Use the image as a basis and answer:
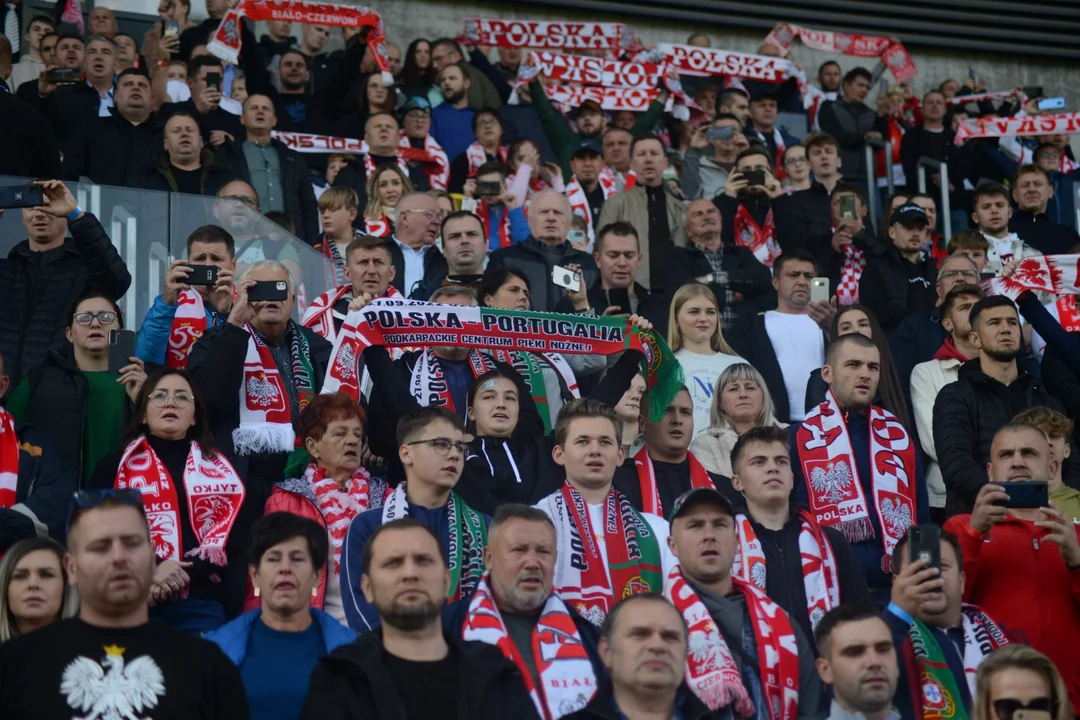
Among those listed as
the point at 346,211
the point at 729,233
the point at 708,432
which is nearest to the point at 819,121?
the point at 729,233

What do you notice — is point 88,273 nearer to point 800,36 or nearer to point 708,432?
point 708,432

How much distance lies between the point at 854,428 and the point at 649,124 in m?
6.52

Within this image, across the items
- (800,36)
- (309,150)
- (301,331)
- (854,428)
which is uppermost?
(800,36)

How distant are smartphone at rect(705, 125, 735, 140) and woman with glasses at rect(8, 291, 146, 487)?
7089 mm

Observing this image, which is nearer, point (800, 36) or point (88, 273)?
point (88, 273)

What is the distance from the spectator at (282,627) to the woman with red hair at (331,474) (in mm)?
805

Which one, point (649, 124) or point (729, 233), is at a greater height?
point (649, 124)

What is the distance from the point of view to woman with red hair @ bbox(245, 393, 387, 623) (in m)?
6.86

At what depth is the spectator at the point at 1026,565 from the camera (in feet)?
22.2

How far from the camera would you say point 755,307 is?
1045 centimetres

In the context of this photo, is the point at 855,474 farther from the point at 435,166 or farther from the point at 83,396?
the point at 435,166

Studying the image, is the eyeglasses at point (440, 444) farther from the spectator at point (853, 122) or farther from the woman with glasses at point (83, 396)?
the spectator at point (853, 122)

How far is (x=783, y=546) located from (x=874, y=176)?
8736 mm

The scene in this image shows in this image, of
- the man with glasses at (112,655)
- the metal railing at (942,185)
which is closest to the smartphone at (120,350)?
the man with glasses at (112,655)
